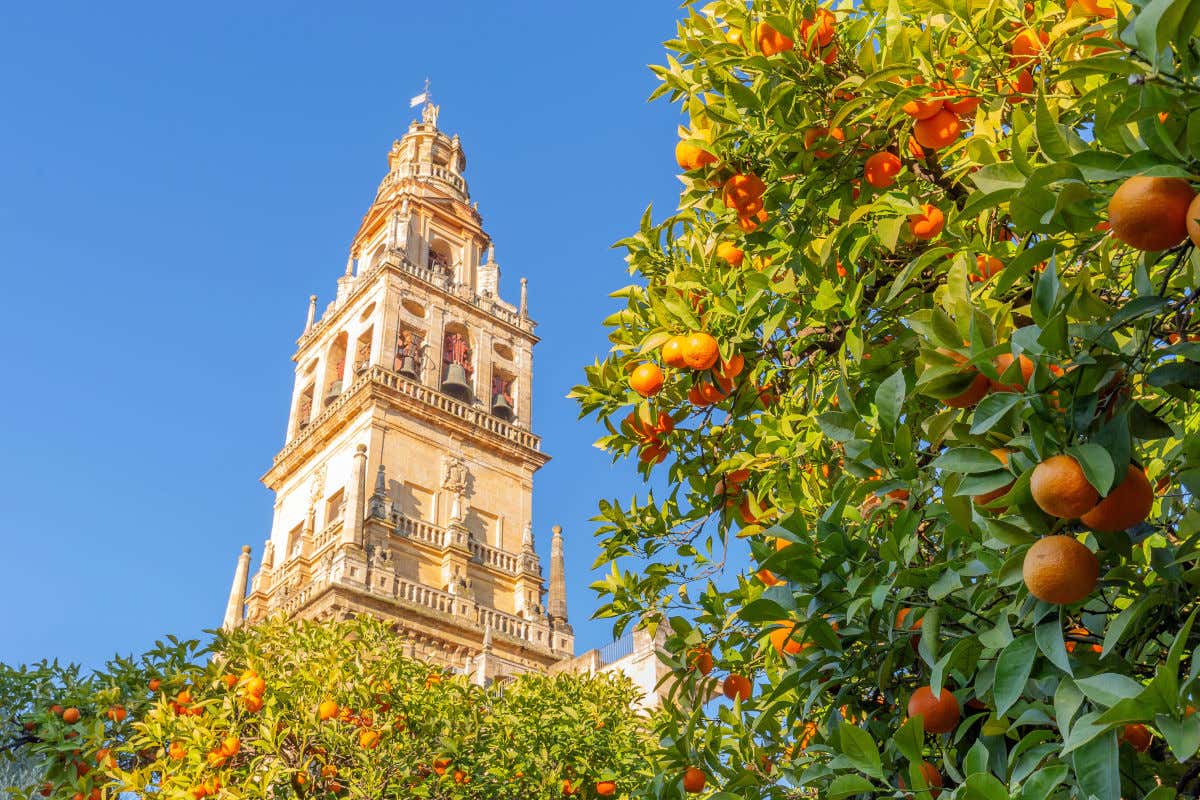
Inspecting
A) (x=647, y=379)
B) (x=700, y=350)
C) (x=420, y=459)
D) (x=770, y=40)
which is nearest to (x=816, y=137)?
(x=770, y=40)

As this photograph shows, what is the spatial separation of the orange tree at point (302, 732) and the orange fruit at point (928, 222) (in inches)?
281

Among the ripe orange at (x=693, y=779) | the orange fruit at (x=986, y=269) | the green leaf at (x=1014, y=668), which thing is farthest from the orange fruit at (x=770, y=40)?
the ripe orange at (x=693, y=779)

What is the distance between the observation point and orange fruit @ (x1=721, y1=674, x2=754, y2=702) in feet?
15.1

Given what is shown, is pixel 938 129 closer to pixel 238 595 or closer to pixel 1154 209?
pixel 1154 209

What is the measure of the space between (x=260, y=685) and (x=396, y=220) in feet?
91.2

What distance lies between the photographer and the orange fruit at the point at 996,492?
2.31m

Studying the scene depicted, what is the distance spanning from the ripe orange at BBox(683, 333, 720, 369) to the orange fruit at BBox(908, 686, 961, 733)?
156 cm

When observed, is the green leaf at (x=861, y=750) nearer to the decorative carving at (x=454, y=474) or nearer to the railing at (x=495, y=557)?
the railing at (x=495, y=557)

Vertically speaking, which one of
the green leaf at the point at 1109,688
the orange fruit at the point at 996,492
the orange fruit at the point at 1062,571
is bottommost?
the green leaf at the point at 1109,688

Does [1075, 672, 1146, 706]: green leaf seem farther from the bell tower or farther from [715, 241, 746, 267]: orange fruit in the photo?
the bell tower

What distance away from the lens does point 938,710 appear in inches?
112

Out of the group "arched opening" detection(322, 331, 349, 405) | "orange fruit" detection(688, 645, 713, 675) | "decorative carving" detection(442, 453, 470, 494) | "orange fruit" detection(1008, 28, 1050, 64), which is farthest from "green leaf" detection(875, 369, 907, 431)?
"arched opening" detection(322, 331, 349, 405)

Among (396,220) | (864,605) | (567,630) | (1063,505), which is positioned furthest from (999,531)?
A: (396,220)

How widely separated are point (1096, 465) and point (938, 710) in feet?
3.56
